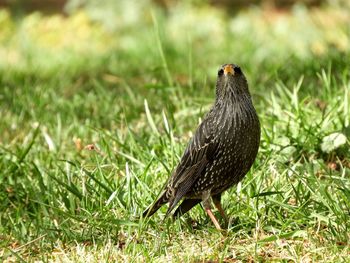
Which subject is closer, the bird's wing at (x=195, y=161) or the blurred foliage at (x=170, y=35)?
the bird's wing at (x=195, y=161)

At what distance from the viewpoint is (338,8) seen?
11.5 meters

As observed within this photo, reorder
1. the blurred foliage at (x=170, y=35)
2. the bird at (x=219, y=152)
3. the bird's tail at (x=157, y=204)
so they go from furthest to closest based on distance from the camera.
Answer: the blurred foliage at (x=170, y=35), the bird's tail at (x=157, y=204), the bird at (x=219, y=152)

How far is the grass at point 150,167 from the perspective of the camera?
13.4 ft

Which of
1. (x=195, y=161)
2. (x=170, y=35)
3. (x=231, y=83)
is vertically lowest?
(x=170, y=35)

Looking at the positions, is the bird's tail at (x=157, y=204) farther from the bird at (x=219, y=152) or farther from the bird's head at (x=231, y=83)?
the bird's head at (x=231, y=83)

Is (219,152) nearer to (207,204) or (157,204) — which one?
(207,204)

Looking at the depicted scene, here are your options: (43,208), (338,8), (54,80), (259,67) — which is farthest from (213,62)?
(43,208)

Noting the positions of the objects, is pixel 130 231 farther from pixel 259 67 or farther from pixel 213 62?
pixel 213 62

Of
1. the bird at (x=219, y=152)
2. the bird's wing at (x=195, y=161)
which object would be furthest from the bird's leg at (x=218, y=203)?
the bird's wing at (x=195, y=161)

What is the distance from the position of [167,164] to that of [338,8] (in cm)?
711

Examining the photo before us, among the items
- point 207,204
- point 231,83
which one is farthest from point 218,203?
point 231,83

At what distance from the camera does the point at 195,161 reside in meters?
4.44

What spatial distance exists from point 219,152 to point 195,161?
6.7 inches

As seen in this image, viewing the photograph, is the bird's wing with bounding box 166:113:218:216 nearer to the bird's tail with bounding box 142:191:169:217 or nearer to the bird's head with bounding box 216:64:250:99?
the bird's tail with bounding box 142:191:169:217
